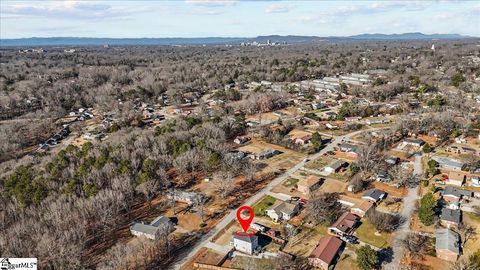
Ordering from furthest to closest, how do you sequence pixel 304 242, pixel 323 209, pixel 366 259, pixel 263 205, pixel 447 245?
pixel 263 205, pixel 323 209, pixel 304 242, pixel 447 245, pixel 366 259

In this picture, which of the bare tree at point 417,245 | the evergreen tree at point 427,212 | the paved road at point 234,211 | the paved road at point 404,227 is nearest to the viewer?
the paved road at point 404,227

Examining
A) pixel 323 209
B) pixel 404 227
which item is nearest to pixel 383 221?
pixel 404 227

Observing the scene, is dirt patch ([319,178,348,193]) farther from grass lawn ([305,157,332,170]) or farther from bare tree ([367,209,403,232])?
bare tree ([367,209,403,232])

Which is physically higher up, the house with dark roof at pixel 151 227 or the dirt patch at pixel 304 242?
the house with dark roof at pixel 151 227

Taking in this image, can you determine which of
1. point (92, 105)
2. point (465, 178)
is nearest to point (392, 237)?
point (465, 178)

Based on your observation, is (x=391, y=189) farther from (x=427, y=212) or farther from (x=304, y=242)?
(x=304, y=242)

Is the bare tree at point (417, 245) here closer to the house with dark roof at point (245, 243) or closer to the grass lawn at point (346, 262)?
the grass lawn at point (346, 262)

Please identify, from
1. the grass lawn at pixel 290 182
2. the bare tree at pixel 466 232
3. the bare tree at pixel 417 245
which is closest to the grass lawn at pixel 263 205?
the grass lawn at pixel 290 182
